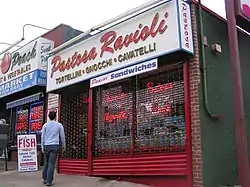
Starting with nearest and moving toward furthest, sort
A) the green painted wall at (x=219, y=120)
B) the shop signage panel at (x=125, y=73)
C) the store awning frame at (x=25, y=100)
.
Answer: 1. the green painted wall at (x=219, y=120)
2. the shop signage panel at (x=125, y=73)
3. the store awning frame at (x=25, y=100)

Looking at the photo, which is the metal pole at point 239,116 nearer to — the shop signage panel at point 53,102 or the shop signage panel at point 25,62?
the shop signage panel at point 53,102

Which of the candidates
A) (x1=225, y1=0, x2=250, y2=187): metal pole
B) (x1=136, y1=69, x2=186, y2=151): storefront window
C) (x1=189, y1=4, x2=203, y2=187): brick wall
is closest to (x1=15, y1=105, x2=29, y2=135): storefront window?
(x1=136, y1=69, x2=186, y2=151): storefront window

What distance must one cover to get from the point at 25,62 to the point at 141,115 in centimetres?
624

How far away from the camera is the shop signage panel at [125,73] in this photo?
7792mm

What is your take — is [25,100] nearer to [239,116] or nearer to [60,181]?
[60,181]

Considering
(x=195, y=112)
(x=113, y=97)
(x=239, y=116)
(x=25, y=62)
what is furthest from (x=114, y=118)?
(x=25, y=62)

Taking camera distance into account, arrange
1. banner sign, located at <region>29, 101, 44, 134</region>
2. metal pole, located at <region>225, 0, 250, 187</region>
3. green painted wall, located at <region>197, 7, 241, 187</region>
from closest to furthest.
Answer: metal pole, located at <region>225, 0, 250, 187</region>
green painted wall, located at <region>197, 7, 241, 187</region>
banner sign, located at <region>29, 101, 44, 134</region>

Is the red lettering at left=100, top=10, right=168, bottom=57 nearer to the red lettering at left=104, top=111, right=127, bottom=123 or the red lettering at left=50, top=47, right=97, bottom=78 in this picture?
the red lettering at left=50, top=47, right=97, bottom=78

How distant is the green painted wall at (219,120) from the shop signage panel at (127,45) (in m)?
0.89

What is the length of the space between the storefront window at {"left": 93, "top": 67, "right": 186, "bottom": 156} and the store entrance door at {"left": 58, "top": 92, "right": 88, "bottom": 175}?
78 centimetres

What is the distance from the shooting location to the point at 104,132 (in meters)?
9.58

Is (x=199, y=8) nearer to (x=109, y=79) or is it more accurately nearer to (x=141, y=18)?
(x=141, y=18)

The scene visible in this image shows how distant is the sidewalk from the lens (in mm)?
8421

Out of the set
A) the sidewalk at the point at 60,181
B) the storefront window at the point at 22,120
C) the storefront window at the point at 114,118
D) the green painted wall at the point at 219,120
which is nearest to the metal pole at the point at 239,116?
the green painted wall at the point at 219,120
